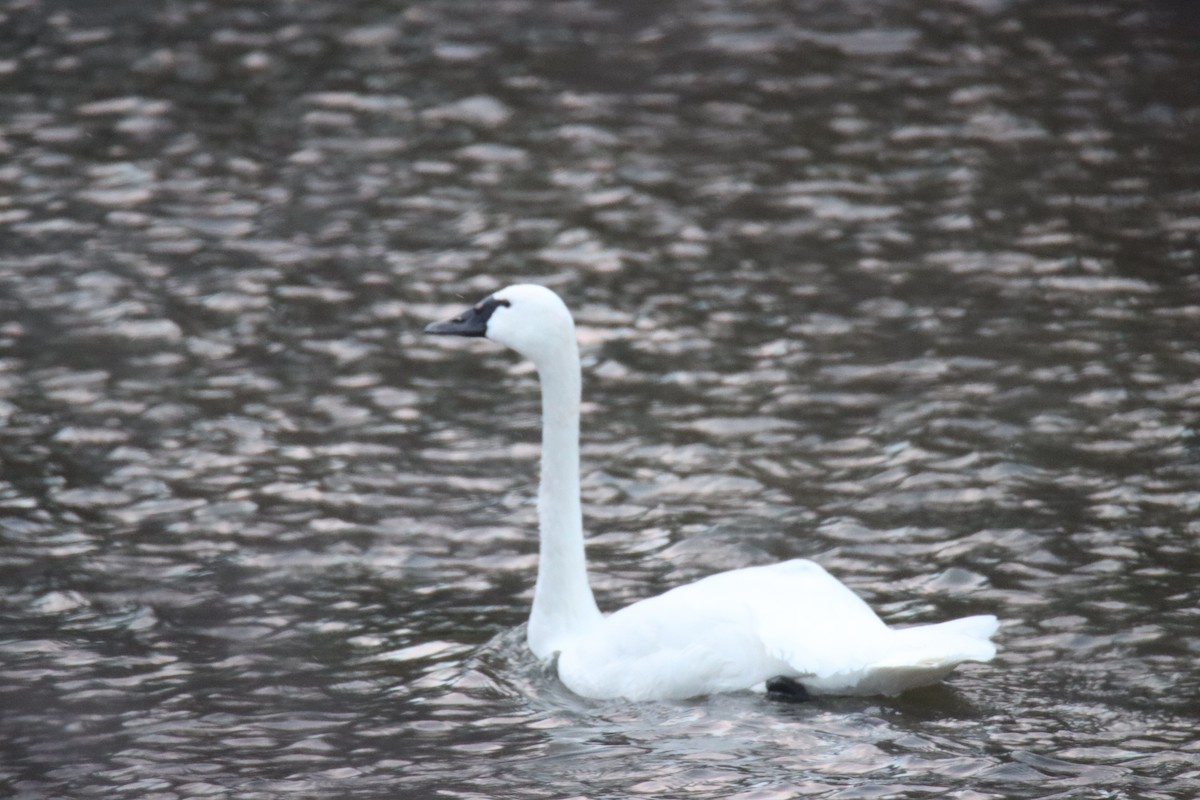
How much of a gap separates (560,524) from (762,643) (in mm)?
1143

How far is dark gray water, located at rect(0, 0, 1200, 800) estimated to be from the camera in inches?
289

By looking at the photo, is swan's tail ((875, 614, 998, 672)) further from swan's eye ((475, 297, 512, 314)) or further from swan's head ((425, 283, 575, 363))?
swan's eye ((475, 297, 512, 314))

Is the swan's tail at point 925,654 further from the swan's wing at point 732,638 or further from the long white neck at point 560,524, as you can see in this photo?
the long white neck at point 560,524

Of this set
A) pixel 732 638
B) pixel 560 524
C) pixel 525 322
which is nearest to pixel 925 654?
pixel 732 638

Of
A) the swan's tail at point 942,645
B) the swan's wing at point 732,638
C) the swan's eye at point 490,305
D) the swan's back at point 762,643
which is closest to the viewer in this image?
the swan's tail at point 942,645

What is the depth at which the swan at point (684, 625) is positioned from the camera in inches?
285

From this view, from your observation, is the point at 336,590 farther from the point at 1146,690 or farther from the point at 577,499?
the point at 1146,690

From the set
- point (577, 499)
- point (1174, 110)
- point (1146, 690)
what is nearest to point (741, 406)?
point (577, 499)

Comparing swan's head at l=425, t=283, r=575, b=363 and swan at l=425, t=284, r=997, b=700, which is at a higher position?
swan's head at l=425, t=283, r=575, b=363

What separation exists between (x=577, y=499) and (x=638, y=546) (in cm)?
124

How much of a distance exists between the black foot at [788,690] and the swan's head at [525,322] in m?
1.70

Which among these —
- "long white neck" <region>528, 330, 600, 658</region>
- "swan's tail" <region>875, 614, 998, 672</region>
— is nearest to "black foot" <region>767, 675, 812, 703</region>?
"swan's tail" <region>875, 614, 998, 672</region>

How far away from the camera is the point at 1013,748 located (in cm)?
687

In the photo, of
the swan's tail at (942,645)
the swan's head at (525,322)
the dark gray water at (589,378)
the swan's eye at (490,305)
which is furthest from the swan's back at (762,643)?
the swan's eye at (490,305)
